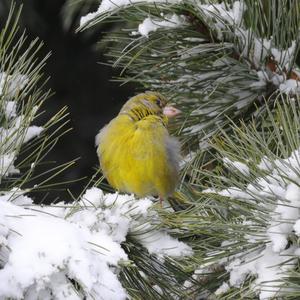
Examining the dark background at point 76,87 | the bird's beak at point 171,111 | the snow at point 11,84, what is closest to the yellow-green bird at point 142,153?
the bird's beak at point 171,111

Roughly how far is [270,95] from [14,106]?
0.83 meters

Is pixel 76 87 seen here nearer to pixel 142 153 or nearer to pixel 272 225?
pixel 142 153

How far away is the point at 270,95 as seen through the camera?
97.6 inches

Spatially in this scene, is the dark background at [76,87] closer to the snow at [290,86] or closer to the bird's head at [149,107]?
the bird's head at [149,107]

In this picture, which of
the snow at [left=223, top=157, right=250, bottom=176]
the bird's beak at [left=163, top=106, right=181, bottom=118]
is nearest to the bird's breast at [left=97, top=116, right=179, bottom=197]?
the bird's beak at [left=163, top=106, right=181, bottom=118]

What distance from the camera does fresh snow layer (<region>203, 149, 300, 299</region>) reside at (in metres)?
1.60

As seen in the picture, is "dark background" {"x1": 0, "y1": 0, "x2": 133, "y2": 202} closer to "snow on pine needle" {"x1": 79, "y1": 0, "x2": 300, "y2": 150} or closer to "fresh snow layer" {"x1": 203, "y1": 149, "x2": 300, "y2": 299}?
"snow on pine needle" {"x1": 79, "y1": 0, "x2": 300, "y2": 150}

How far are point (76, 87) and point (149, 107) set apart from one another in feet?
14.5

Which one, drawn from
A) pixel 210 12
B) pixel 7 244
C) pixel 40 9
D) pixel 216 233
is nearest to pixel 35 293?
pixel 7 244

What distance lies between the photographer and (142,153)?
9.87 feet

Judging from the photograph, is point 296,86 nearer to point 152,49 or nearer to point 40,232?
point 152,49

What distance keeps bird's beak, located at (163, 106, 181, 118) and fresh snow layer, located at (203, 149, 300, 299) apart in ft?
3.02

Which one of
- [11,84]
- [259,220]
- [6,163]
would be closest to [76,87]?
[11,84]

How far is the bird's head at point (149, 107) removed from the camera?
277 cm
